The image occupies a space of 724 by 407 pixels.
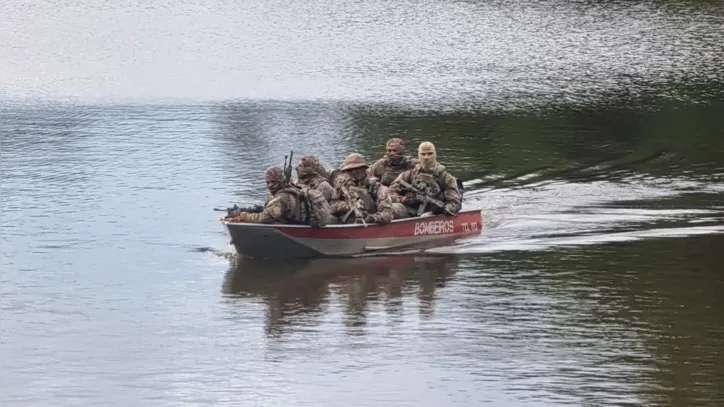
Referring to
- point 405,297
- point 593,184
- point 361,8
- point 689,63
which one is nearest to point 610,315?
point 405,297

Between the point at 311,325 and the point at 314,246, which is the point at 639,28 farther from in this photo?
the point at 311,325

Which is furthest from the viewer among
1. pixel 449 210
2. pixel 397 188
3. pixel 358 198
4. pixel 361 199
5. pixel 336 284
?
pixel 397 188

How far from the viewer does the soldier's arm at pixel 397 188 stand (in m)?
31.4

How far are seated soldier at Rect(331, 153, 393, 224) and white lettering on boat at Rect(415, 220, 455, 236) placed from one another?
97cm

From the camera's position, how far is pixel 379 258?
30031 mm

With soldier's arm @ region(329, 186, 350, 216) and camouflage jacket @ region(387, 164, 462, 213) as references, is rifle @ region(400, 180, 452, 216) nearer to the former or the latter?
camouflage jacket @ region(387, 164, 462, 213)

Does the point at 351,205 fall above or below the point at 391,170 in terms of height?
A: below

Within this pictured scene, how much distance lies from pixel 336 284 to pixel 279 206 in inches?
76.6

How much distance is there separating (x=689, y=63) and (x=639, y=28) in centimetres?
808

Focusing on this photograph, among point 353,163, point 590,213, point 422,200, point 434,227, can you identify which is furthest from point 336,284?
point 590,213

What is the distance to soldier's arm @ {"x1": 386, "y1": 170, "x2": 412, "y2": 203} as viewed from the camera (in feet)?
103

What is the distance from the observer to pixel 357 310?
86.2 feet

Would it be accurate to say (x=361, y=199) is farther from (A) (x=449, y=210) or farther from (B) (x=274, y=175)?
(B) (x=274, y=175)

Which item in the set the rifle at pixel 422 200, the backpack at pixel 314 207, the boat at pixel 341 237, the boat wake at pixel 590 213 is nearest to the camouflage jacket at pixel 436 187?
the rifle at pixel 422 200
